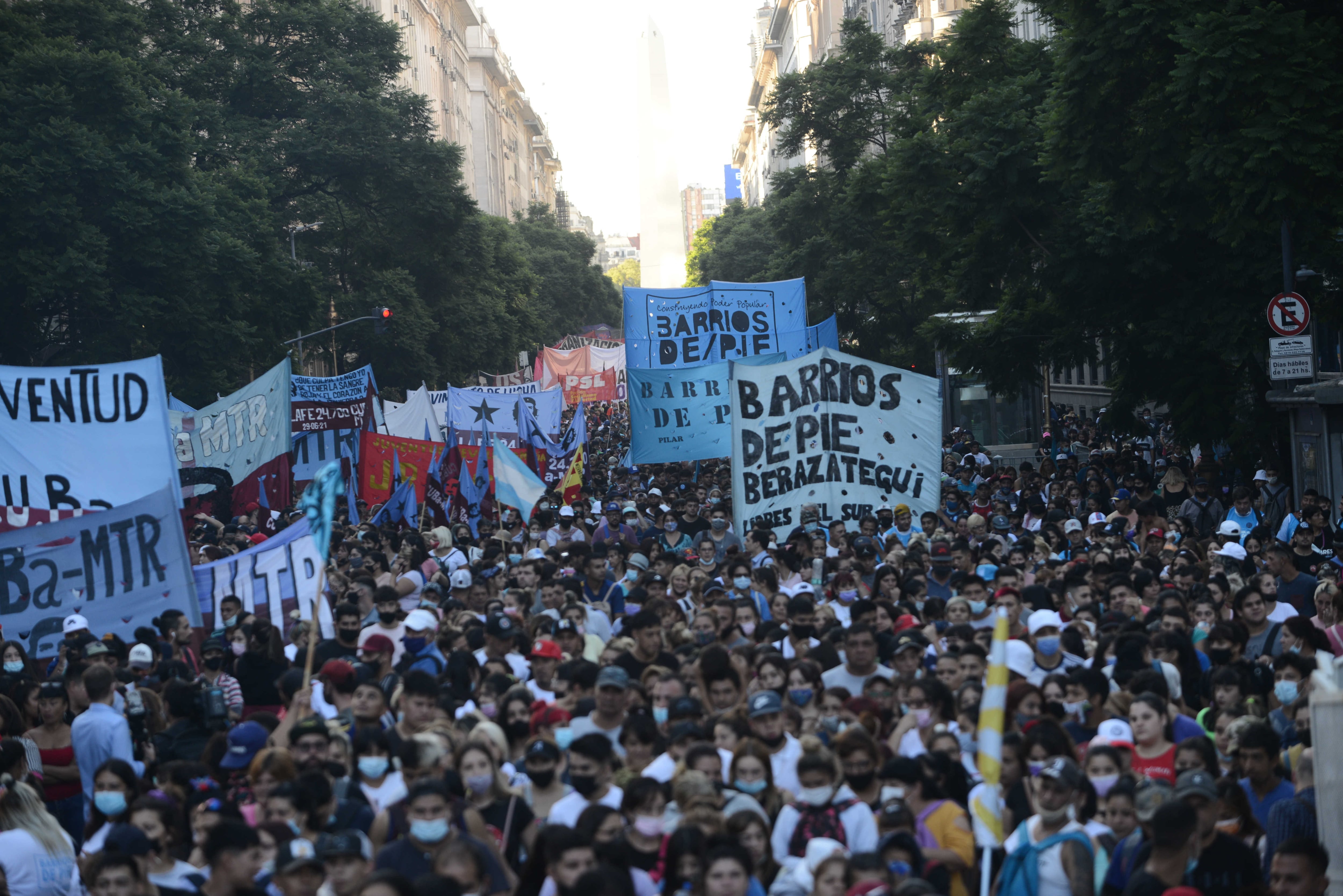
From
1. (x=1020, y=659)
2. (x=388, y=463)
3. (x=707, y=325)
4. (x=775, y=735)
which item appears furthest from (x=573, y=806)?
(x=707, y=325)

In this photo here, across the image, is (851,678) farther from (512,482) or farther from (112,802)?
(512,482)

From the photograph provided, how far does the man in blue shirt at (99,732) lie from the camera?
769cm

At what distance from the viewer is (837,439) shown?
1528 centimetres

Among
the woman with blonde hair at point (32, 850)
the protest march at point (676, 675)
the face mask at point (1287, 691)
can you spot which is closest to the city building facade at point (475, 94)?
the protest march at point (676, 675)

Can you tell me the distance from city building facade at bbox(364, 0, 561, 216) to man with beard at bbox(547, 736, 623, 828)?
70.4m

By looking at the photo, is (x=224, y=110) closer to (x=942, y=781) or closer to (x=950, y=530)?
(x=950, y=530)

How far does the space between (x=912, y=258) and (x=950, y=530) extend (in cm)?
2258

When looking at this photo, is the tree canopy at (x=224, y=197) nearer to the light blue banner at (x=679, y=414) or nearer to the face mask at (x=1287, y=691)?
the light blue banner at (x=679, y=414)

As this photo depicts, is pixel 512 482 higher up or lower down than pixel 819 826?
higher up

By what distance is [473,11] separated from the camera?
4646 inches

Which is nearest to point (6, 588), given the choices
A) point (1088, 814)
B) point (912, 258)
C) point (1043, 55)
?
point (1088, 814)

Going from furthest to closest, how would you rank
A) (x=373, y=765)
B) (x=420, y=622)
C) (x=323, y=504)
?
(x=420, y=622), (x=323, y=504), (x=373, y=765)

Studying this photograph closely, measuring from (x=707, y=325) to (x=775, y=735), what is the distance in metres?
19.4

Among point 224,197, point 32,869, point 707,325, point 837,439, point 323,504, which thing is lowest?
point 32,869
